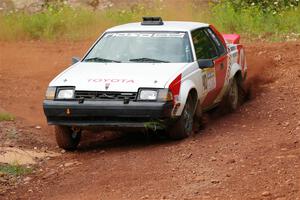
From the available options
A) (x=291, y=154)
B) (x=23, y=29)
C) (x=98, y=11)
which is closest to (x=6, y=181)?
(x=291, y=154)

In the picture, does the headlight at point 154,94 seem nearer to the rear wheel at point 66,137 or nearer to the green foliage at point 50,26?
the rear wheel at point 66,137

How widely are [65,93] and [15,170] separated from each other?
118 centimetres

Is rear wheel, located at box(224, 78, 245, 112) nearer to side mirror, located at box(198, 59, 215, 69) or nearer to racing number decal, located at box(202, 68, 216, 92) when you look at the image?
racing number decal, located at box(202, 68, 216, 92)

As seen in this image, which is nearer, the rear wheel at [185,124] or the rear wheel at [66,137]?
the rear wheel at [185,124]

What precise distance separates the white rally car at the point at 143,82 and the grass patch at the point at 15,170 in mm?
802

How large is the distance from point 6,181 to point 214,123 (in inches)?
138

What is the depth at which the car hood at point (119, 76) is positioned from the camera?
8.99 meters

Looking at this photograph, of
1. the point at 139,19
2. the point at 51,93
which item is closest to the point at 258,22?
the point at 139,19

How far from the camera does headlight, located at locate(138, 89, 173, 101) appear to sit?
8922mm

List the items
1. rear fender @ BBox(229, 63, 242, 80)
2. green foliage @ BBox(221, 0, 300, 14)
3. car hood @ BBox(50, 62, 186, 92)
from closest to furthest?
car hood @ BBox(50, 62, 186, 92) → rear fender @ BBox(229, 63, 242, 80) → green foliage @ BBox(221, 0, 300, 14)

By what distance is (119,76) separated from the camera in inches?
362

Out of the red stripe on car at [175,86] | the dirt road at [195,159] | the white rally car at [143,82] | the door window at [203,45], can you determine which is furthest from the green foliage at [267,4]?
the red stripe on car at [175,86]

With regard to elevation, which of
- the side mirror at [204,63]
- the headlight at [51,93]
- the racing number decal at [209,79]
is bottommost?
the racing number decal at [209,79]

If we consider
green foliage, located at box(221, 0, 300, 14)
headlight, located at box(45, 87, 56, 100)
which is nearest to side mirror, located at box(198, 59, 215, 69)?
headlight, located at box(45, 87, 56, 100)
